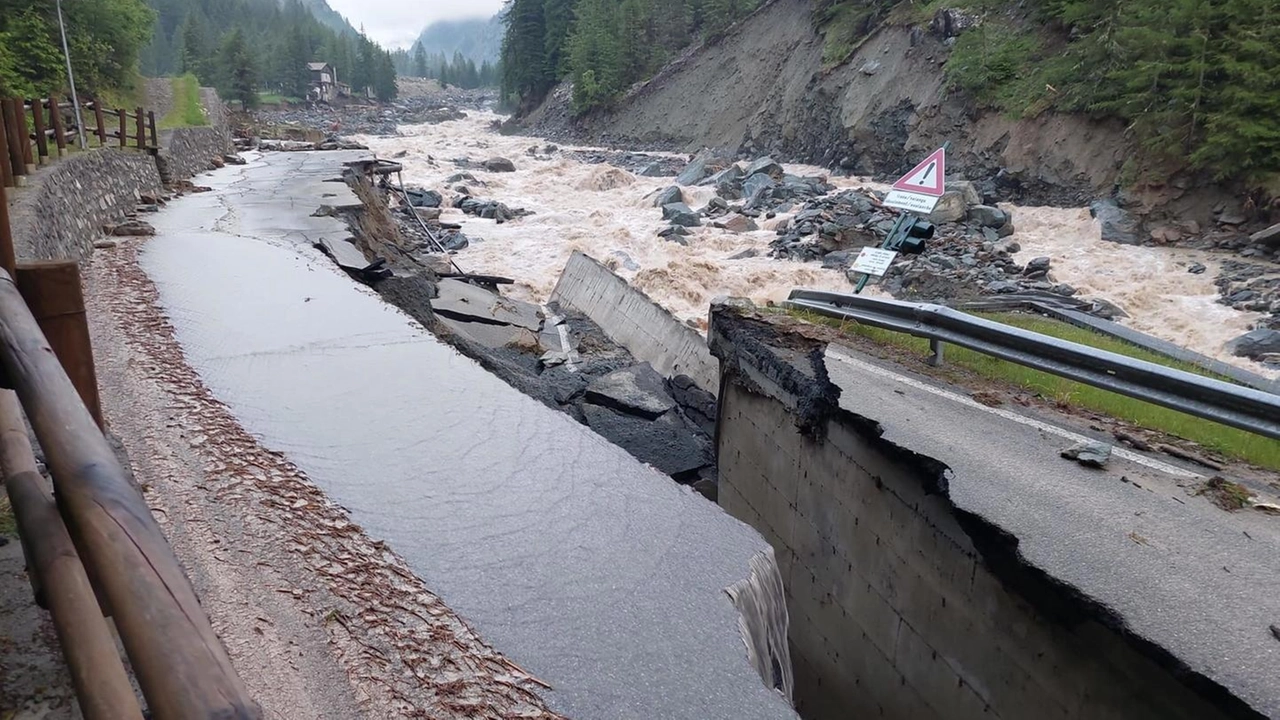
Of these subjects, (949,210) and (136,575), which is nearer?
(136,575)

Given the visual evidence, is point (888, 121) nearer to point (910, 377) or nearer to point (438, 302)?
point (438, 302)

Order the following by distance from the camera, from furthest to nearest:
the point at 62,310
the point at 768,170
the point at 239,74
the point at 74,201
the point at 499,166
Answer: the point at 239,74 < the point at 499,166 < the point at 768,170 < the point at 74,201 < the point at 62,310

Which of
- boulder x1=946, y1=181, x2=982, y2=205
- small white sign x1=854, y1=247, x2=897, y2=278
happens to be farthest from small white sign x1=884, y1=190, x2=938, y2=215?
boulder x1=946, y1=181, x2=982, y2=205

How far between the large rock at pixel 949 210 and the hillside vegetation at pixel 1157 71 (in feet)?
15.9

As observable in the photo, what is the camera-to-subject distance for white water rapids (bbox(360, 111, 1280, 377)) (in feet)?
46.2

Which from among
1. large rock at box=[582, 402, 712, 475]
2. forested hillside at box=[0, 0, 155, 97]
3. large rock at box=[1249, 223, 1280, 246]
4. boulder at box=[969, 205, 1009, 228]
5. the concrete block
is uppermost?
forested hillside at box=[0, 0, 155, 97]

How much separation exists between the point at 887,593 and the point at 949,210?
17300 millimetres

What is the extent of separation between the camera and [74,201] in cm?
927

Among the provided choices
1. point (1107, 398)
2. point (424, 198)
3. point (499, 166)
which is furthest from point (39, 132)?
point (499, 166)

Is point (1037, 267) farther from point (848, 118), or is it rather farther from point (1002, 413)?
point (848, 118)

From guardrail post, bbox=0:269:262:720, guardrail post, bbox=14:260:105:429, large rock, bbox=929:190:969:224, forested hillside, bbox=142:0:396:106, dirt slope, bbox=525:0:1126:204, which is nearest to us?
guardrail post, bbox=0:269:262:720

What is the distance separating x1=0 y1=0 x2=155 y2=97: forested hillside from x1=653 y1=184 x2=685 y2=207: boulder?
1725cm

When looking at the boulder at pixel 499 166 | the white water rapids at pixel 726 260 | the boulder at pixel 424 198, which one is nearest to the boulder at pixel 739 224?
the white water rapids at pixel 726 260

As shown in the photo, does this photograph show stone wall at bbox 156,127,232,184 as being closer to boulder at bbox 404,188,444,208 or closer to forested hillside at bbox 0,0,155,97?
forested hillside at bbox 0,0,155,97
